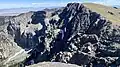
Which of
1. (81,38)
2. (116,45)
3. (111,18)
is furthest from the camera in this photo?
(111,18)

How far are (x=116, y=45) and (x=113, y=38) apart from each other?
870 cm

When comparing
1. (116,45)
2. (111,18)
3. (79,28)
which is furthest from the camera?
(79,28)

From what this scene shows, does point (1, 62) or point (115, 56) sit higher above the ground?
point (115, 56)

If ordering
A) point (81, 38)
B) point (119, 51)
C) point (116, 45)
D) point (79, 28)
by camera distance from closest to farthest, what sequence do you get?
point (119, 51), point (116, 45), point (81, 38), point (79, 28)

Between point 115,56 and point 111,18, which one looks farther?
point 111,18

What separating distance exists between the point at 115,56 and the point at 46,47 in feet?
216

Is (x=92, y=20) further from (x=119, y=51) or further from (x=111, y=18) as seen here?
(x=119, y=51)

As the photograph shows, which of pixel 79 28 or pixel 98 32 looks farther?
pixel 79 28

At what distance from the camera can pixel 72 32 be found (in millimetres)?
191000

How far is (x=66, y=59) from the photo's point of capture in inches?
5782

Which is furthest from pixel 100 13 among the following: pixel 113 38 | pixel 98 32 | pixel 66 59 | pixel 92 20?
pixel 66 59

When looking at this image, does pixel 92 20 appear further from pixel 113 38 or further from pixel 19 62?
pixel 19 62

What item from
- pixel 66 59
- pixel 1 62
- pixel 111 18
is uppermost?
pixel 111 18

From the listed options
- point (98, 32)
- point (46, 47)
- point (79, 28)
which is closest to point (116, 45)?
point (98, 32)
